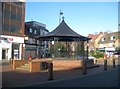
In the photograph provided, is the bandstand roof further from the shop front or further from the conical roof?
the shop front

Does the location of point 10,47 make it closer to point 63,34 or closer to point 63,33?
point 63,33

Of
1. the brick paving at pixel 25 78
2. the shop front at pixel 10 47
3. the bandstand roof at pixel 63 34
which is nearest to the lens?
the brick paving at pixel 25 78

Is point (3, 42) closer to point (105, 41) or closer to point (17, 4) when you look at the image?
point (17, 4)

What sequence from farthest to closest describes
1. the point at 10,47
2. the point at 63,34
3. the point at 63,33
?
the point at 10,47 < the point at 63,33 < the point at 63,34

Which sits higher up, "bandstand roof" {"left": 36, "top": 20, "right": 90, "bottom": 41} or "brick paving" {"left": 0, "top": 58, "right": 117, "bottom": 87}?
"bandstand roof" {"left": 36, "top": 20, "right": 90, "bottom": 41}

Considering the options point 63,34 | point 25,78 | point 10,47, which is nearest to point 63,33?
point 63,34

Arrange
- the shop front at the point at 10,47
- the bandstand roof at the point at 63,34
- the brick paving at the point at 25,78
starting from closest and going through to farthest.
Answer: the brick paving at the point at 25,78 < the bandstand roof at the point at 63,34 < the shop front at the point at 10,47

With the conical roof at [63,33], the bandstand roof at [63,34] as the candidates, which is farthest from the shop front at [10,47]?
the bandstand roof at [63,34]

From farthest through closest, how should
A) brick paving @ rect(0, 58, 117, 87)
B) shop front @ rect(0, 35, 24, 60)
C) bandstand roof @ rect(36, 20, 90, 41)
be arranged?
shop front @ rect(0, 35, 24, 60) → bandstand roof @ rect(36, 20, 90, 41) → brick paving @ rect(0, 58, 117, 87)

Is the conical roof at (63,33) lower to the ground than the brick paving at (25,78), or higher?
higher

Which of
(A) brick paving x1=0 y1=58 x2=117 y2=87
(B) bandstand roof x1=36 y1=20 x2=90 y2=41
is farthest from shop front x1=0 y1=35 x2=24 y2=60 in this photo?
(A) brick paving x1=0 y1=58 x2=117 y2=87

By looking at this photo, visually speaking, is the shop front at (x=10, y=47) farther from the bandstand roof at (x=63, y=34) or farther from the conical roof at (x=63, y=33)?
the bandstand roof at (x=63, y=34)

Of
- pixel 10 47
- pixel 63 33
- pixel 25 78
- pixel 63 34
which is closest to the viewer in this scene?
pixel 25 78

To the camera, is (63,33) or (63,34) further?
(63,33)
